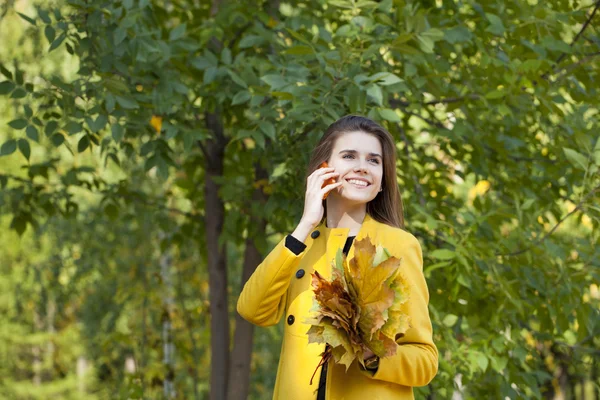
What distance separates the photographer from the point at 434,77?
373 cm

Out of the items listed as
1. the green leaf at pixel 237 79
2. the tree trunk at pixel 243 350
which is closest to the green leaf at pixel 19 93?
the green leaf at pixel 237 79

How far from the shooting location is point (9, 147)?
3756 millimetres

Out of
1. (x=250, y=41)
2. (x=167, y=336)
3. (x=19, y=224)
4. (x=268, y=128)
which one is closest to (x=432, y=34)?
(x=268, y=128)

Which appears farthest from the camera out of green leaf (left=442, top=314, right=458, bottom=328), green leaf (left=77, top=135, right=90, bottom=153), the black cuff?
green leaf (left=77, top=135, right=90, bottom=153)

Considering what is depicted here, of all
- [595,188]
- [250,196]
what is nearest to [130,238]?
[250,196]

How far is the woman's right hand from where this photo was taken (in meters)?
2.13

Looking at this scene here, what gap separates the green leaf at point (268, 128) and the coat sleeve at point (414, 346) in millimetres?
1432

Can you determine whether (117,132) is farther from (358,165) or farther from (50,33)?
(358,165)

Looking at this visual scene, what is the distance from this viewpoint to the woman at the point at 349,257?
2.03m

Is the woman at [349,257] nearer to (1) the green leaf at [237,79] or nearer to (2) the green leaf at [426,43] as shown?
(2) the green leaf at [426,43]

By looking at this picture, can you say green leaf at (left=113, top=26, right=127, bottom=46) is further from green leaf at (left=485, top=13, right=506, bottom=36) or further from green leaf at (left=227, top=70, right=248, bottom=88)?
green leaf at (left=485, top=13, right=506, bottom=36)

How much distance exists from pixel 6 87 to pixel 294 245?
2.18 metres

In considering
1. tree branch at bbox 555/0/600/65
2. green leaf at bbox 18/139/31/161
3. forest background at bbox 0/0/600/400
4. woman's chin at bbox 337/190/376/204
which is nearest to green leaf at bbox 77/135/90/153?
forest background at bbox 0/0/600/400

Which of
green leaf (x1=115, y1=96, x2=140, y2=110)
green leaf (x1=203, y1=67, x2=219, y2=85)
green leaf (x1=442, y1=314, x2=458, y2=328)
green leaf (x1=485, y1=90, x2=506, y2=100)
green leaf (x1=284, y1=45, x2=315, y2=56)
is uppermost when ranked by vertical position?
green leaf (x1=203, y1=67, x2=219, y2=85)
